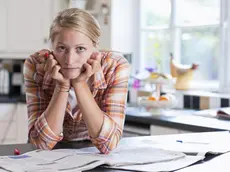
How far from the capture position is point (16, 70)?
5.15 metres

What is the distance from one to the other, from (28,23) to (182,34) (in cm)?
150

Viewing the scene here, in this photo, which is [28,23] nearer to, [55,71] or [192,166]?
[55,71]

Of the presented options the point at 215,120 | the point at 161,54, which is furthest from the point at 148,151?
the point at 161,54

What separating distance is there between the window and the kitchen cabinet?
930mm

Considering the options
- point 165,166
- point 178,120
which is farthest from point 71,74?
point 178,120

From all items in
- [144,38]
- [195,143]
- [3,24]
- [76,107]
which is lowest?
[195,143]

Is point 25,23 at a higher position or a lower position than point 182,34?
higher

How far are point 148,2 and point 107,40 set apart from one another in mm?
599

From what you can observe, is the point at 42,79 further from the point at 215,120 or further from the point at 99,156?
the point at 215,120

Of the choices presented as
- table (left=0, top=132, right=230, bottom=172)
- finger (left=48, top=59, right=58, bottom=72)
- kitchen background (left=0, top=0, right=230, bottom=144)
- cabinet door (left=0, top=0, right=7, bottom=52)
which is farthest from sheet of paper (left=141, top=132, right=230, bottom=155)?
cabinet door (left=0, top=0, right=7, bottom=52)

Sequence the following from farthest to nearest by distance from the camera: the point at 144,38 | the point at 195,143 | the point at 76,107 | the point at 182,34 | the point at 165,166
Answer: the point at 144,38 < the point at 182,34 < the point at 76,107 < the point at 195,143 < the point at 165,166

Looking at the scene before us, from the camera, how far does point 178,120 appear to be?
123 inches

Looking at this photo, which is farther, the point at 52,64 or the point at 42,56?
the point at 42,56

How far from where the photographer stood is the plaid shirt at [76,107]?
5.90 feet
